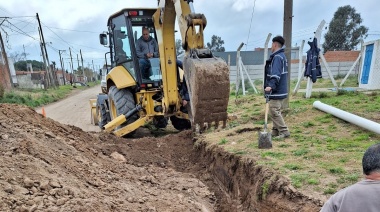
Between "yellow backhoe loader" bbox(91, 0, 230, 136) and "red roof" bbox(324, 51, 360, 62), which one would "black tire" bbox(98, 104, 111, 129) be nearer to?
"yellow backhoe loader" bbox(91, 0, 230, 136)

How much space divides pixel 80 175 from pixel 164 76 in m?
2.90

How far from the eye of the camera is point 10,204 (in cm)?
299

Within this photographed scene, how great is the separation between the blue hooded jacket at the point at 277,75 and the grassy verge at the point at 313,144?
86 centimetres

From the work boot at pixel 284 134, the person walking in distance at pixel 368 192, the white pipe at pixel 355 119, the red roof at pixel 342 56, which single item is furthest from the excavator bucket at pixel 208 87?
the red roof at pixel 342 56

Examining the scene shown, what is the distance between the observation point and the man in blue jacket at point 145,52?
7590 mm

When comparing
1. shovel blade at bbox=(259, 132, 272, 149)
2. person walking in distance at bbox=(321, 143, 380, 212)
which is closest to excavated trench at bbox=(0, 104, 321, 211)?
shovel blade at bbox=(259, 132, 272, 149)

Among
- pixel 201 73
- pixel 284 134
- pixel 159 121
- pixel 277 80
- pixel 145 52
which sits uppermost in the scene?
pixel 145 52

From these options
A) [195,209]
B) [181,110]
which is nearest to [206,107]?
[195,209]

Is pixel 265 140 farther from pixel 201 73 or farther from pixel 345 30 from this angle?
pixel 345 30

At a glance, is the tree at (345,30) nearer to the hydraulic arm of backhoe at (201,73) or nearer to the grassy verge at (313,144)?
the grassy verge at (313,144)

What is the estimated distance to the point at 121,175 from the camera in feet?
16.2

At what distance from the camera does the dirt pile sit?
3.34 m

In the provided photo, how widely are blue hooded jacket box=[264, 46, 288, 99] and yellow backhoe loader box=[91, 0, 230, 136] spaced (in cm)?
109

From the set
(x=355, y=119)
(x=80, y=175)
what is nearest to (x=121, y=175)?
(x=80, y=175)
